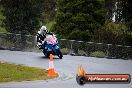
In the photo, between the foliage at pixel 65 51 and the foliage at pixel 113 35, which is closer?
the foliage at pixel 65 51

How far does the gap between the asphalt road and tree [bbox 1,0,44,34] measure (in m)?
7.76

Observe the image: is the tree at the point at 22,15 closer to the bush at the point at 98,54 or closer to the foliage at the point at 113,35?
the foliage at the point at 113,35

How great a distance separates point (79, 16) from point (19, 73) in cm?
2553

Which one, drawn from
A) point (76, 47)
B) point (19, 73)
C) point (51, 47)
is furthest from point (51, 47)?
point (19, 73)

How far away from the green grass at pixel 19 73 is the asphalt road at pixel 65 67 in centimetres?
74

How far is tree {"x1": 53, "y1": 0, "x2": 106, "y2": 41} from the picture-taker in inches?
1804

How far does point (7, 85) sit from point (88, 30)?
2770 cm

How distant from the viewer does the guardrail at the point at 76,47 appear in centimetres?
3272

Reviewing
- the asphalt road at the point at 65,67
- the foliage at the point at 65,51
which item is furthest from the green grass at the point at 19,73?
the foliage at the point at 65,51

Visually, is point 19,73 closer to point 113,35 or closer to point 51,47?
point 51,47

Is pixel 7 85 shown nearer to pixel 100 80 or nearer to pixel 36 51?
pixel 100 80

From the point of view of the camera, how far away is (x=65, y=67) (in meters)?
24.6

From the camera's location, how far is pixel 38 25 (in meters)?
41.5

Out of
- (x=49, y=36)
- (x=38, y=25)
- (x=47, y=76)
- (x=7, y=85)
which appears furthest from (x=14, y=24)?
(x=7, y=85)
